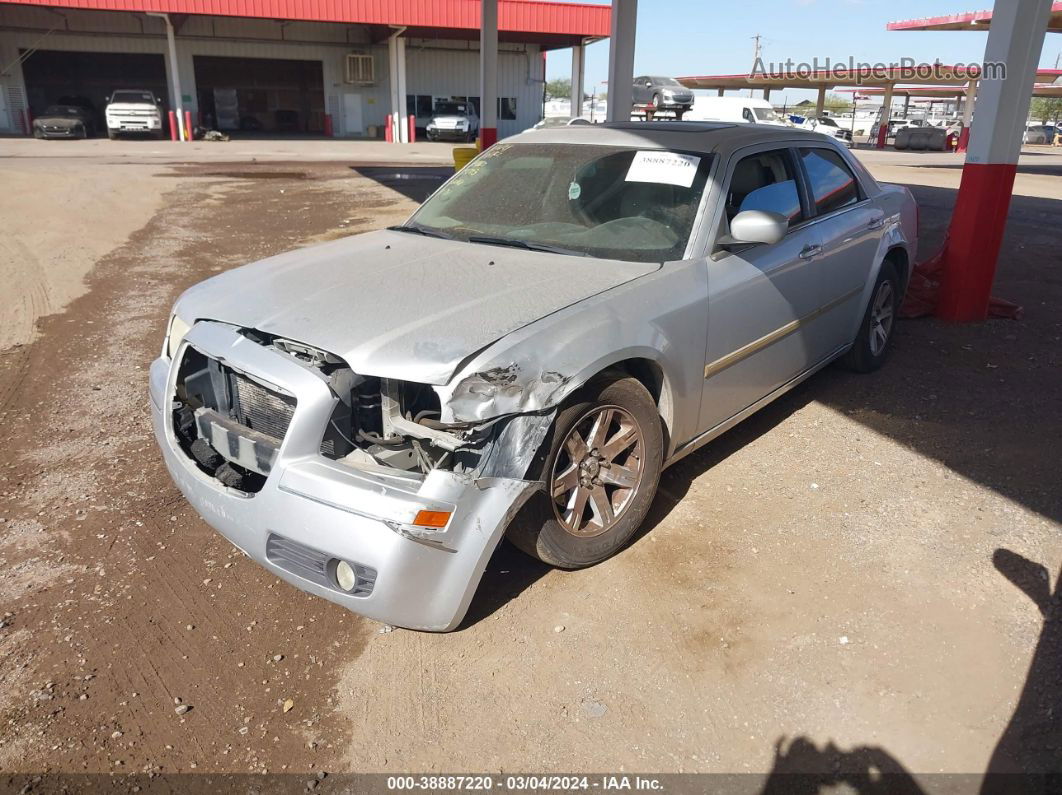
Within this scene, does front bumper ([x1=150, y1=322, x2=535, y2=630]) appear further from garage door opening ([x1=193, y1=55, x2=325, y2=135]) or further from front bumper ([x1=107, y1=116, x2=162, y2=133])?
garage door opening ([x1=193, y1=55, x2=325, y2=135])

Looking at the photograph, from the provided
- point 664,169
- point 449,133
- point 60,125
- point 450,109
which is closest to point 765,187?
point 664,169

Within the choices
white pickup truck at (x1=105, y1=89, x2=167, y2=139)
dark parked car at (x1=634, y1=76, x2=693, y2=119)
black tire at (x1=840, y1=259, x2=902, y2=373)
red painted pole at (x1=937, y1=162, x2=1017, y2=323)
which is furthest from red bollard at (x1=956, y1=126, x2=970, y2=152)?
black tire at (x1=840, y1=259, x2=902, y2=373)

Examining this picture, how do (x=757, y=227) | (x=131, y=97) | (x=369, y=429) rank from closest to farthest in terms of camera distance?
(x=369, y=429) < (x=757, y=227) < (x=131, y=97)

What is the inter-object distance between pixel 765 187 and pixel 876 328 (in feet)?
5.93

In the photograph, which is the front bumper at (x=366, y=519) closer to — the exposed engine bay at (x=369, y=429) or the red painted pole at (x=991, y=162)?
the exposed engine bay at (x=369, y=429)

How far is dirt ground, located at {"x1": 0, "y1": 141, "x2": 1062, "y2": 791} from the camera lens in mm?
2488

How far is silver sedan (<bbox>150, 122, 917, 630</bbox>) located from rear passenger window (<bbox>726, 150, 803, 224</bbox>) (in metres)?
0.02

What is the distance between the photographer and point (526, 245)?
382cm

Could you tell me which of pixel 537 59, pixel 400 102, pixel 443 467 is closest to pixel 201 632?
pixel 443 467

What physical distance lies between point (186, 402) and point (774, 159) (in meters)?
3.20

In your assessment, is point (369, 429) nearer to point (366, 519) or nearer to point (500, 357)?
point (366, 519)

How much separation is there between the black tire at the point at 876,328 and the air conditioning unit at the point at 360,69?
117ft

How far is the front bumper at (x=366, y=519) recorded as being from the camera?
2.51 meters

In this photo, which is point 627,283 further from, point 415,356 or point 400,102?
point 400,102
